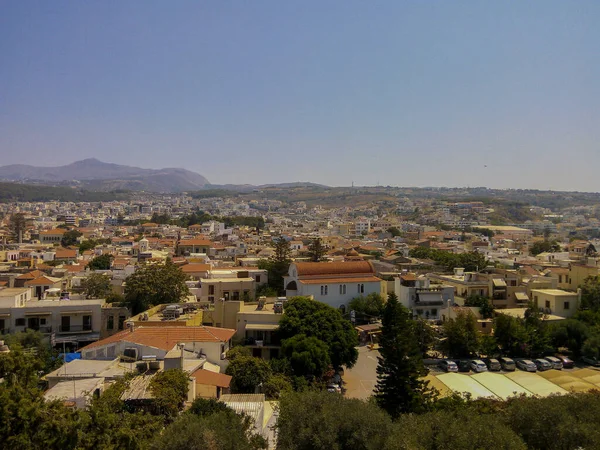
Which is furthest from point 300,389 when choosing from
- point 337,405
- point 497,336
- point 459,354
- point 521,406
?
point 497,336

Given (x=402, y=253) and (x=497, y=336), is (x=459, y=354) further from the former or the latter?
(x=402, y=253)

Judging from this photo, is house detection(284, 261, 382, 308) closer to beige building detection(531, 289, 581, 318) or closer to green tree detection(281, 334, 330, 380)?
green tree detection(281, 334, 330, 380)

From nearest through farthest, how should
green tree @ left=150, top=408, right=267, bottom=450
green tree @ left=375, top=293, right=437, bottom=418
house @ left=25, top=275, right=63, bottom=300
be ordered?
green tree @ left=150, top=408, right=267, bottom=450, green tree @ left=375, top=293, right=437, bottom=418, house @ left=25, top=275, right=63, bottom=300

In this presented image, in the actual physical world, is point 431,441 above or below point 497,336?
above

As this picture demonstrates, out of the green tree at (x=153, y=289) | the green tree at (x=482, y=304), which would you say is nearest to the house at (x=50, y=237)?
the green tree at (x=153, y=289)

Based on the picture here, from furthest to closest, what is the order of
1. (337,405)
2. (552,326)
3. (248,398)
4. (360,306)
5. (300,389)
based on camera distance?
(360,306) < (552,326) < (300,389) < (248,398) < (337,405)

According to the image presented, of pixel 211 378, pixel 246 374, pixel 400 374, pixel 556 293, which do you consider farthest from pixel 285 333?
pixel 556 293

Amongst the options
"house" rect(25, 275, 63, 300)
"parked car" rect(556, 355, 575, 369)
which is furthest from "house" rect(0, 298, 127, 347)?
"parked car" rect(556, 355, 575, 369)
